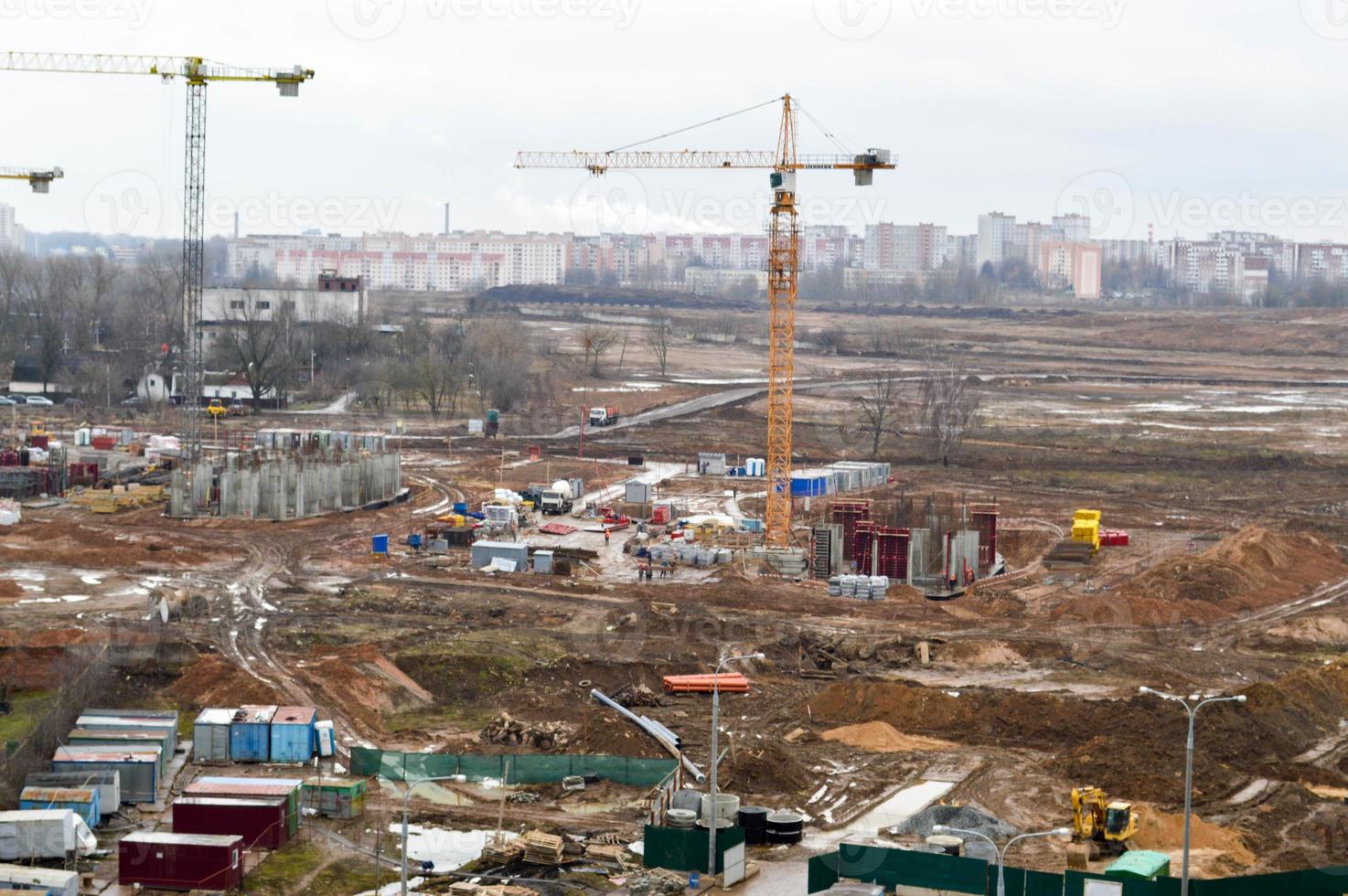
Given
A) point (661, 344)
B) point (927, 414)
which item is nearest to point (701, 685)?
point (927, 414)

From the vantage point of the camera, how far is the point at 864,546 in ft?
176

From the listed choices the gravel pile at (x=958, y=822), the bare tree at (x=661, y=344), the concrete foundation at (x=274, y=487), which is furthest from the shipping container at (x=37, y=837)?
the bare tree at (x=661, y=344)

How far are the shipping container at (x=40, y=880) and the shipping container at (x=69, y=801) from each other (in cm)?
343

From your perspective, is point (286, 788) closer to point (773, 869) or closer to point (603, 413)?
point (773, 869)

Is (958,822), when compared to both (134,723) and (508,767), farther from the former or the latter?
(134,723)

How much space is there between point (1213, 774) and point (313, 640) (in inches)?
855

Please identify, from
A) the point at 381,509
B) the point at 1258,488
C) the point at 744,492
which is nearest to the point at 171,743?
the point at 381,509

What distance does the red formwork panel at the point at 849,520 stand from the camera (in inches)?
2159

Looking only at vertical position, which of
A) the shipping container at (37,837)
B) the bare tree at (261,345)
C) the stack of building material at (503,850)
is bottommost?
the stack of building material at (503,850)

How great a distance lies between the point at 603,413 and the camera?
9438cm

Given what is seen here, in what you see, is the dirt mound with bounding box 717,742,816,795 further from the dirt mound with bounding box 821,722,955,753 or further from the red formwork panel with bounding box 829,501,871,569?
the red formwork panel with bounding box 829,501,871,569

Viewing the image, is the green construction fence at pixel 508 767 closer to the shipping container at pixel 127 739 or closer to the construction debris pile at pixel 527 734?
the construction debris pile at pixel 527 734

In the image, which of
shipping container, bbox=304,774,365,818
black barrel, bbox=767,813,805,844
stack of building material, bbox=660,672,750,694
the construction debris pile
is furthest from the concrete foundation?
black barrel, bbox=767,813,805,844

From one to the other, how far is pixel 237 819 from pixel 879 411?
60.0m
